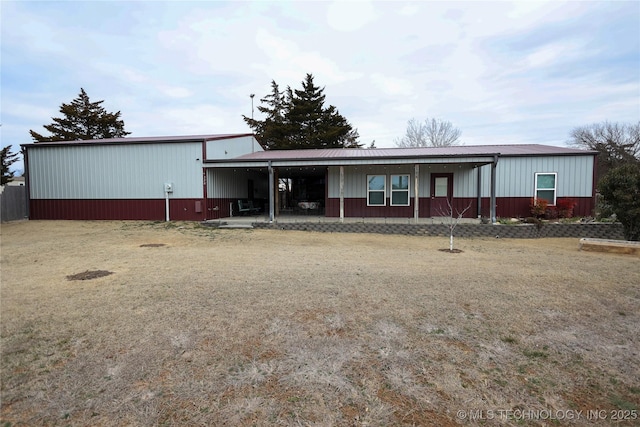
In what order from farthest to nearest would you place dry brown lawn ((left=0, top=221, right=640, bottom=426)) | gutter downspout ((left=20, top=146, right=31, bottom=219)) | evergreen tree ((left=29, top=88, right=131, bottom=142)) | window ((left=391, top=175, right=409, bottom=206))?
evergreen tree ((left=29, top=88, right=131, bottom=142)) < gutter downspout ((left=20, top=146, right=31, bottom=219)) < window ((left=391, top=175, right=409, bottom=206)) < dry brown lawn ((left=0, top=221, right=640, bottom=426))

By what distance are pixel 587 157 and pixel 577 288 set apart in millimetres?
11830

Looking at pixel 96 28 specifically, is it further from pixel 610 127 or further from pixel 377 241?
pixel 610 127

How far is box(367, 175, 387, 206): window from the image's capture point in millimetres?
14828

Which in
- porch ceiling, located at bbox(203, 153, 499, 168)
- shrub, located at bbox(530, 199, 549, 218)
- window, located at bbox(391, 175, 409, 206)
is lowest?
shrub, located at bbox(530, 199, 549, 218)

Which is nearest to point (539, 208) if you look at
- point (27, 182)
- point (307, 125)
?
point (27, 182)

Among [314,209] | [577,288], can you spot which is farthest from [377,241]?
[314,209]

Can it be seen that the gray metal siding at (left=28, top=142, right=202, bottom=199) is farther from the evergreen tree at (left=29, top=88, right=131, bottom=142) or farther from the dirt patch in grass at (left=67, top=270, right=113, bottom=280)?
the evergreen tree at (left=29, top=88, right=131, bottom=142)

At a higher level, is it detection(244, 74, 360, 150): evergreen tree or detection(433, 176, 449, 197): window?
detection(244, 74, 360, 150): evergreen tree

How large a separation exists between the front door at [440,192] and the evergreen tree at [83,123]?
34609 mm

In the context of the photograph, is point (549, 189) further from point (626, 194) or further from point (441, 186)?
point (626, 194)

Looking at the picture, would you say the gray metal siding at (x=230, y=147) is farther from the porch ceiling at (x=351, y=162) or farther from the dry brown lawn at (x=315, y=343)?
the dry brown lawn at (x=315, y=343)

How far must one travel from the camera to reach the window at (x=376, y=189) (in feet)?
48.6

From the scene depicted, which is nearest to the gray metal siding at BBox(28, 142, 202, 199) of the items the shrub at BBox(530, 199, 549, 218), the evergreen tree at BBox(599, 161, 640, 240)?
the shrub at BBox(530, 199, 549, 218)

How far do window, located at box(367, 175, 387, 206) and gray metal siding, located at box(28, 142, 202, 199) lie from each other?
7524mm
